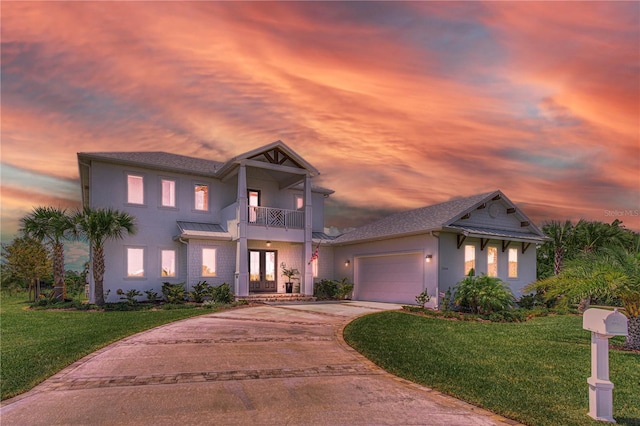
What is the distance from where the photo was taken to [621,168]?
17375 millimetres

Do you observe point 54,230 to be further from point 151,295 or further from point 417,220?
point 417,220

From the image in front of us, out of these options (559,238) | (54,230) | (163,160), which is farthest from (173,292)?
(559,238)

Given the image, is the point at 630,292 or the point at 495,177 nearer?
the point at 630,292

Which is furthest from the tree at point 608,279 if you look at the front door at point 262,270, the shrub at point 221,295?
the front door at point 262,270

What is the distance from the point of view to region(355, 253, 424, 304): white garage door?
1922 cm

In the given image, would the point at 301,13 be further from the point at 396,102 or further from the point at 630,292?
the point at 630,292

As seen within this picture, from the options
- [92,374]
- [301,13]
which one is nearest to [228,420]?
[92,374]

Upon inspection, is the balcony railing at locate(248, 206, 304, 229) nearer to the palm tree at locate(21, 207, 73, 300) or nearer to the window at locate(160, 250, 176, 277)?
the window at locate(160, 250, 176, 277)

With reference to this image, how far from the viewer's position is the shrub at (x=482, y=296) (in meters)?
15.5

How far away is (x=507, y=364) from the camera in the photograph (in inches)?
299

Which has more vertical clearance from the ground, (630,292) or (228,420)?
(630,292)

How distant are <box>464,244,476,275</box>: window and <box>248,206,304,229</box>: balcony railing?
8390 mm

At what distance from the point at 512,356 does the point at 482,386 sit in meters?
2.76

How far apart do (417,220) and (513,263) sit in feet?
18.1
